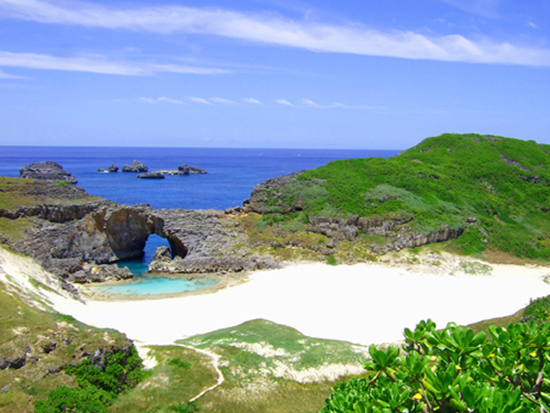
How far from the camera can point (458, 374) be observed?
371 inches

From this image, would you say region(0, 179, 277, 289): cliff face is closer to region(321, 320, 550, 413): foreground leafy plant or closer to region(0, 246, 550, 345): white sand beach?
region(0, 246, 550, 345): white sand beach

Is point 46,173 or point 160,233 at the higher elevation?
point 46,173

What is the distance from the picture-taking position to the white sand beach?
31.2 m

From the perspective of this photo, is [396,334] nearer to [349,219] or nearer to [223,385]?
[223,385]

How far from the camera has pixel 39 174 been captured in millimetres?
119562

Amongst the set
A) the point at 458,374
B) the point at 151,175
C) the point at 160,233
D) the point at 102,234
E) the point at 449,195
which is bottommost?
the point at 160,233

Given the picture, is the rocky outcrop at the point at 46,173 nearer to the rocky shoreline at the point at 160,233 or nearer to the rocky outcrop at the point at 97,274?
the rocky shoreline at the point at 160,233

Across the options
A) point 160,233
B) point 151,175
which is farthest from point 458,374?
point 151,175

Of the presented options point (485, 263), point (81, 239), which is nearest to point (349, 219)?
point (485, 263)

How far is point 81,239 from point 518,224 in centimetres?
5591

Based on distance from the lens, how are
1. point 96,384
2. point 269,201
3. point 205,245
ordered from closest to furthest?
1. point 96,384
2. point 205,245
3. point 269,201

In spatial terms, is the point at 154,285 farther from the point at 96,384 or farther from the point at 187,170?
the point at 187,170

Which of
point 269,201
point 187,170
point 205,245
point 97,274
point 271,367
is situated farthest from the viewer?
point 187,170

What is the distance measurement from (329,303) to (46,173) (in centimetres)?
10828
